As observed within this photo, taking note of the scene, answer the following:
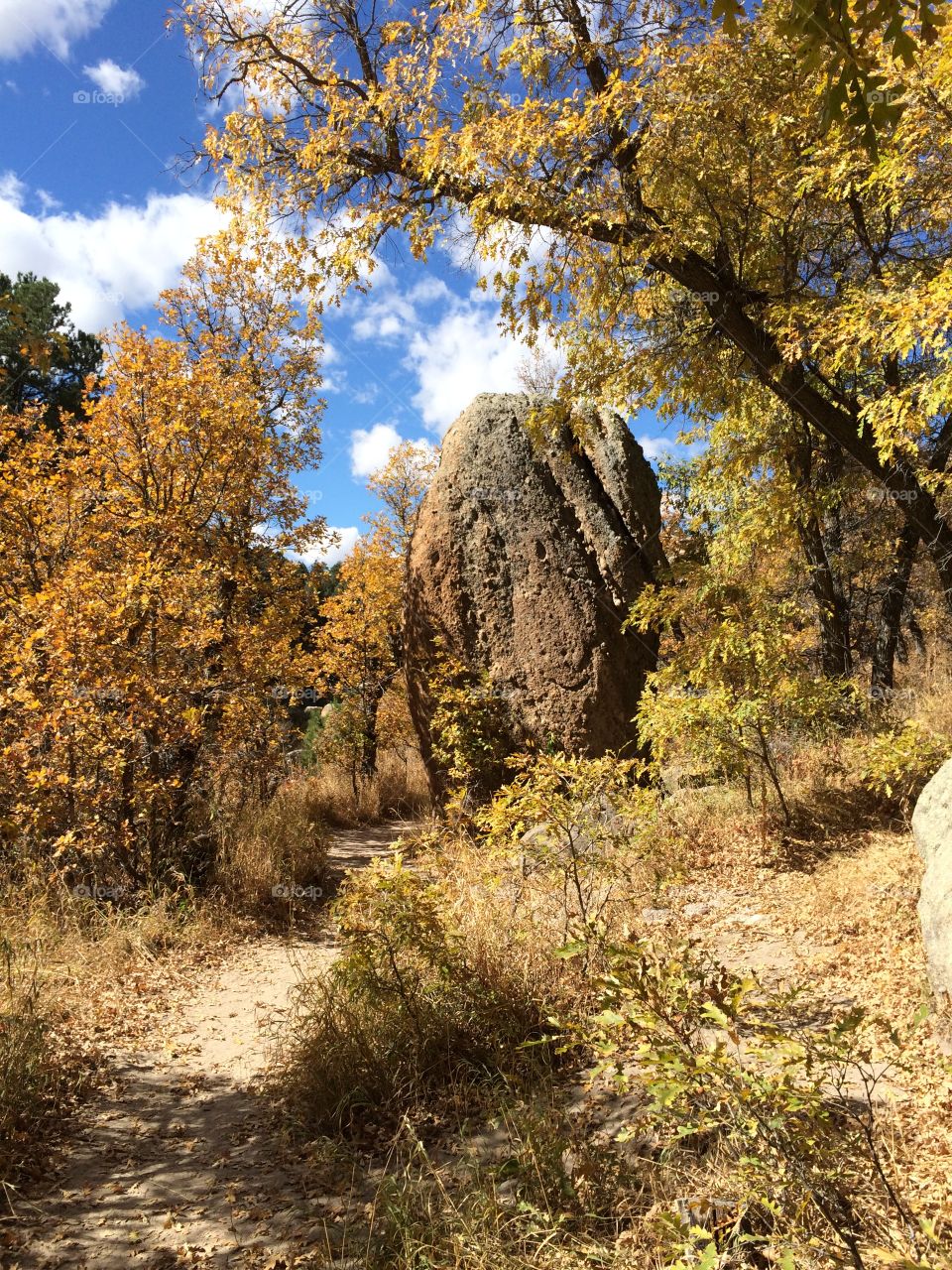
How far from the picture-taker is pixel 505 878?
6.05 metres

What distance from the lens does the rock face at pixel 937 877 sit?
3.33 m

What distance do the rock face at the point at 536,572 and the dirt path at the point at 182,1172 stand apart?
14.1ft

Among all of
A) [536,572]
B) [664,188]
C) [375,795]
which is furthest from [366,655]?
[664,188]

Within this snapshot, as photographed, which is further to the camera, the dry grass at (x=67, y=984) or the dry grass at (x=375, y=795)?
the dry grass at (x=375, y=795)

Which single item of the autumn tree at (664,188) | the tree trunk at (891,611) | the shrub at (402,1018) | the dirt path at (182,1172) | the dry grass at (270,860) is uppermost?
the autumn tree at (664,188)

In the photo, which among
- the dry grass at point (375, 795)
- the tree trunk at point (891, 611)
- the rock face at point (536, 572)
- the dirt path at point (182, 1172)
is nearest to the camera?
the dirt path at point (182, 1172)

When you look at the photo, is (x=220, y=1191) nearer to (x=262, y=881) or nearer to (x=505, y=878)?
(x=505, y=878)

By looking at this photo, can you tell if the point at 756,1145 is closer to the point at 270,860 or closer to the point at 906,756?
the point at 906,756

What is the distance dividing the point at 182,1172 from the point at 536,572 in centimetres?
628

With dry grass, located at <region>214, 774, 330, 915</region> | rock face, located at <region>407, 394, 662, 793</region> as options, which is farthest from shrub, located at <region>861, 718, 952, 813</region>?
dry grass, located at <region>214, 774, 330, 915</region>

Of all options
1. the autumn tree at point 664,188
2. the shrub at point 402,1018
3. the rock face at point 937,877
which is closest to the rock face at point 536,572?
the autumn tree at point 664,188

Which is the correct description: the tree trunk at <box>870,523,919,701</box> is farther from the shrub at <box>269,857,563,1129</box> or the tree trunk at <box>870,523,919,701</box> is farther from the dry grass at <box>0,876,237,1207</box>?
the dry grass at <box>0,876,237,1207</box>

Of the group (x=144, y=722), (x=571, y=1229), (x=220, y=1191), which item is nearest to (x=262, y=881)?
(x=144, y=722)

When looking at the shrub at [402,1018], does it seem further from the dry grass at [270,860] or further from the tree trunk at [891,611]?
the tree trunk at [891,611]
